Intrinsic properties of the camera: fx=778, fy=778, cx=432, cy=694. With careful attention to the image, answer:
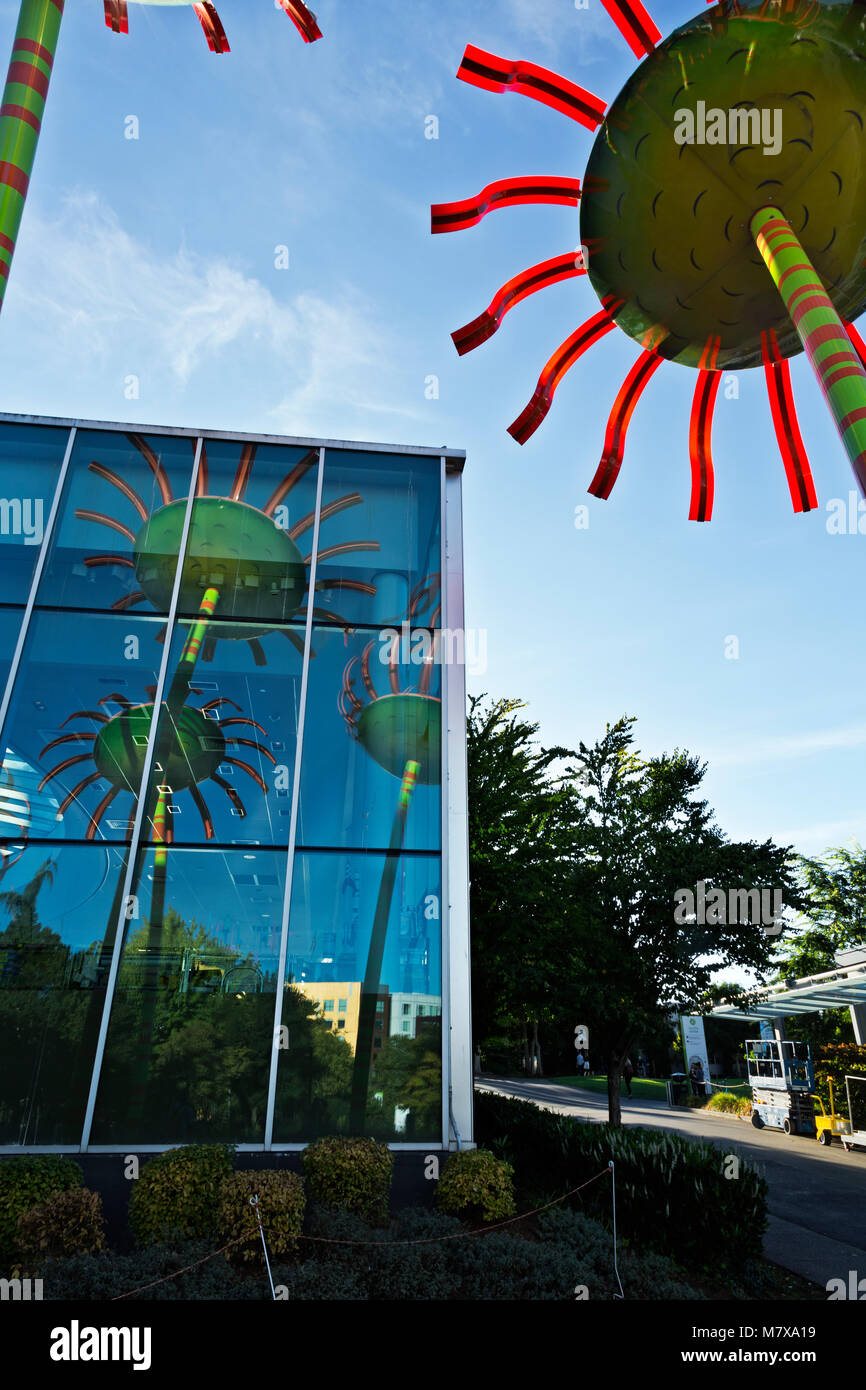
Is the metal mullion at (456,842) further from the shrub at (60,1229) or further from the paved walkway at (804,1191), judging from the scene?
the paved walkway at (804,1191)

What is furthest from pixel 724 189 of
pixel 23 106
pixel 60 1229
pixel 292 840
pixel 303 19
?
pixel 60 1229

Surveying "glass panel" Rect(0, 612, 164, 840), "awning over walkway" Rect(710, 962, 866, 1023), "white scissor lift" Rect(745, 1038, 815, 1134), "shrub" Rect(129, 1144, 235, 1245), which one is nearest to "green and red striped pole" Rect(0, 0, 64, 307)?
"shrub" Rect(129, 1144, 235, 1245)

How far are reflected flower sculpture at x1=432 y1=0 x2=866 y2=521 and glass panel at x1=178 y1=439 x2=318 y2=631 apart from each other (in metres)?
5.88

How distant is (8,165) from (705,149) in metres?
4.38

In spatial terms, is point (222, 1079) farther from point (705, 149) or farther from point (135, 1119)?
point (705, 149)

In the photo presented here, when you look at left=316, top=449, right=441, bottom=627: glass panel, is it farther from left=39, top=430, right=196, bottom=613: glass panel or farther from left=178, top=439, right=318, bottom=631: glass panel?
left=39, top=430, right=196, bottom=613: glass panel

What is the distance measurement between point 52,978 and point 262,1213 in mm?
3759

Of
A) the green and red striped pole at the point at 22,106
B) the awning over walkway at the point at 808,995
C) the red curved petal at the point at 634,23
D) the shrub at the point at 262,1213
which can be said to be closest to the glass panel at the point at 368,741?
the shrub at the point at 262,1213

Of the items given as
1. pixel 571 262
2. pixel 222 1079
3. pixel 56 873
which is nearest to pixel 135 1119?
pixel 222 1079

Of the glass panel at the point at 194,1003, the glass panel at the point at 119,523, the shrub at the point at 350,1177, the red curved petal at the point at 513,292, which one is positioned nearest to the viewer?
the red curved petal at the point at 513,292

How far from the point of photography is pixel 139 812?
9.69 metres

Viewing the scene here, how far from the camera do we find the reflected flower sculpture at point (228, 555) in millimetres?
11141

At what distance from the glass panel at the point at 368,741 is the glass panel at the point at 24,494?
4278 mm

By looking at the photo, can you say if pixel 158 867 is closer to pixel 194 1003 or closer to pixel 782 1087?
pixel 194 1003
